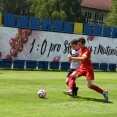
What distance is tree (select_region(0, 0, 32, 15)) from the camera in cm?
7750

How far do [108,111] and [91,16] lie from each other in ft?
271

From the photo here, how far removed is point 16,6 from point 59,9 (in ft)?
37.6

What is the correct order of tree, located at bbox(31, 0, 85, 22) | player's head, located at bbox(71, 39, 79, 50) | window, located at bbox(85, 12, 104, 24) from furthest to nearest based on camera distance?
1. window, located at bbox(85, 12, 104, 24)
2. tree, located at bbox(31, 0, 85, 22)
3. player's head, located at bbox(71, 39, 79, 50)

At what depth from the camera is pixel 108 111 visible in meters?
11.2

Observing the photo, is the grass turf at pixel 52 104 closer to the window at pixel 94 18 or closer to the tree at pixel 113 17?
the tree at pixel 113 17

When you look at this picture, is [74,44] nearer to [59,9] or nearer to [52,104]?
[52,104]

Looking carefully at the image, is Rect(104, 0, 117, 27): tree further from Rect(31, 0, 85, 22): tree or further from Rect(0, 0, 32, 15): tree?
Rect(0, 0, 32, 15): tree

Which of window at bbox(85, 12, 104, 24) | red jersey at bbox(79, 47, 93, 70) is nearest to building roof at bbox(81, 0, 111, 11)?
window at bbox(85, 12, 104, 24)

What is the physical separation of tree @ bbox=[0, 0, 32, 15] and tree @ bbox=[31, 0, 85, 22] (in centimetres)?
673

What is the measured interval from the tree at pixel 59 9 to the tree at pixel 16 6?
6729 millimetres

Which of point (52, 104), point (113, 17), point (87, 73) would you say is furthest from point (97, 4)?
point (52, 104)

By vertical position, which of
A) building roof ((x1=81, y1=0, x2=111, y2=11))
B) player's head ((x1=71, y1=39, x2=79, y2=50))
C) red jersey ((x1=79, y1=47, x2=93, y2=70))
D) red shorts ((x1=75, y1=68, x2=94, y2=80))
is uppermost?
building roof ((x1=81, y1=0, x2=111, y2=11))

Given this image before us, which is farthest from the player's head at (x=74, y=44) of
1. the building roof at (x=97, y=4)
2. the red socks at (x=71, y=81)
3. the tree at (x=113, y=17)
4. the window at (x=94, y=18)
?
the window at (x=94, y=18)

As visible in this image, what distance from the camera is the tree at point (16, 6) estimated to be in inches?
3051
